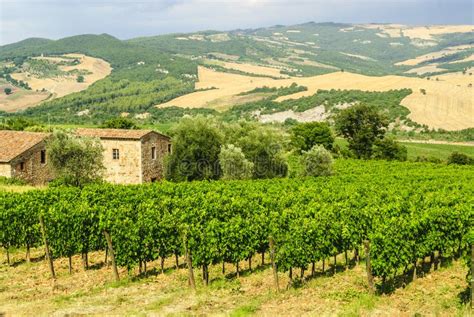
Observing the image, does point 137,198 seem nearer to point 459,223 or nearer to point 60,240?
point 60,240

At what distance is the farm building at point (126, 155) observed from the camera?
4866 cm

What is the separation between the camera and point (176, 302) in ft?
53.1

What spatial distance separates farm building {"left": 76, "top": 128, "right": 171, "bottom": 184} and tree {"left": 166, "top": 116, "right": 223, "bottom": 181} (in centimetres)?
340

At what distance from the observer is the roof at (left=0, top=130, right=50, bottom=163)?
43.8 m

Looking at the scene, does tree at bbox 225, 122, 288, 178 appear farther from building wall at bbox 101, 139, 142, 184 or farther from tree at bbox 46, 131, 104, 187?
tree at bbox 46, 131, 104, 187

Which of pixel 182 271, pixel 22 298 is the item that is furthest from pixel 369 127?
pixel 22 298

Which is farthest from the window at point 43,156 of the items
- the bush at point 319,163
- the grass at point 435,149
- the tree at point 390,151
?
the grass at point 435,149

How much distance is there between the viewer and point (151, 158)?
50.4 meters

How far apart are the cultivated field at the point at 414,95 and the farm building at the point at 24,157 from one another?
90.6 metres

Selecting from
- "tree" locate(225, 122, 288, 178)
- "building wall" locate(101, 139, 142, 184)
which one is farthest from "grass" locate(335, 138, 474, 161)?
"building wall" locate(101, 139, 142, 184)

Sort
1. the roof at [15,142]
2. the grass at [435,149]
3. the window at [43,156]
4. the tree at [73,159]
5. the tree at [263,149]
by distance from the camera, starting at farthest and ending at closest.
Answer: the grass at [435,149] < the tree at [263,149] < the window at [43,156] < the roof at [15,142] < the tree at [73,159]

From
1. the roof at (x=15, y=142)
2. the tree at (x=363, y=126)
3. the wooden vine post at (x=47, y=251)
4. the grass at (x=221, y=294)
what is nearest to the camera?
the grass at (x=221, y=294)

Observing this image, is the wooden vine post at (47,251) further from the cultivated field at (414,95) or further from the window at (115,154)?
the cultivated field at (414,95)

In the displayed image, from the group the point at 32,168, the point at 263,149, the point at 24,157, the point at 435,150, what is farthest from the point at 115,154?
the point at 435,150
